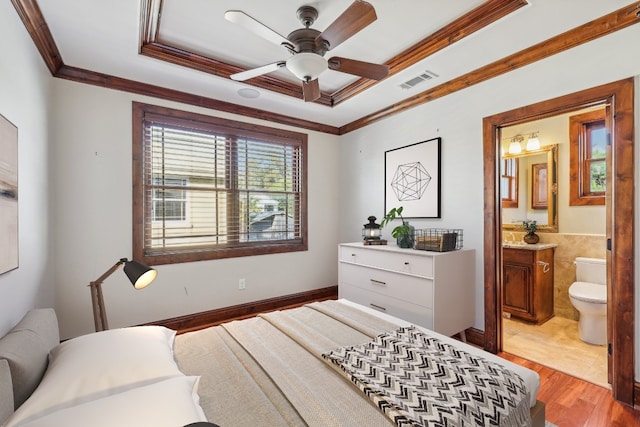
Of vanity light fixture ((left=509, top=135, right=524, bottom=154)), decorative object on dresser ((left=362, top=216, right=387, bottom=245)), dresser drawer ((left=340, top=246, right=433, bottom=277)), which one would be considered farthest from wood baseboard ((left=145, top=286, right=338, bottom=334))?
vanity light fixture ((left=509, top=135, right=524, bottom=154))

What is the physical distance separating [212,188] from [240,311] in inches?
57.9

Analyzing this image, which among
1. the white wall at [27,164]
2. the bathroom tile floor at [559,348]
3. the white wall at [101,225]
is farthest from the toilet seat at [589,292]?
the white wall at [27,164]

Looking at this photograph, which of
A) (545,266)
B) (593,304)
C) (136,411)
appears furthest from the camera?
(545,266)

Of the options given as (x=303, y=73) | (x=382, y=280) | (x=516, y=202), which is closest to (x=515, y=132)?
(x=516, y=202)

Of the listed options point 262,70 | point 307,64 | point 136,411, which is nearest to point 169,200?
point 262,70

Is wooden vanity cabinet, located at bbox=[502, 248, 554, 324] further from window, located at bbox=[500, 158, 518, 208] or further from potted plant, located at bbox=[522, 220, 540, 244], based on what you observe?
window, located at bbox=[500, 158, 518, 208]

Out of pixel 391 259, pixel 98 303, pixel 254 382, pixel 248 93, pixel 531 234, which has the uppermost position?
pixel 248 93

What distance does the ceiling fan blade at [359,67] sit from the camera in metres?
1.98

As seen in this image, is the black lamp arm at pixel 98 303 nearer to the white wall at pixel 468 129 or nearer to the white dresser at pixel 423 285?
the white dresser at pixel 423 285

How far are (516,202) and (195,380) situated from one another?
4.18 meters

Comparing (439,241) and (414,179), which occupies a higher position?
(414,179)

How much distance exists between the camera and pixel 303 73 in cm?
195

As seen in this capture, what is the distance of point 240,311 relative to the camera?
3.45m

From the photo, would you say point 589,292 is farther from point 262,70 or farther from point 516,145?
point 262,70
